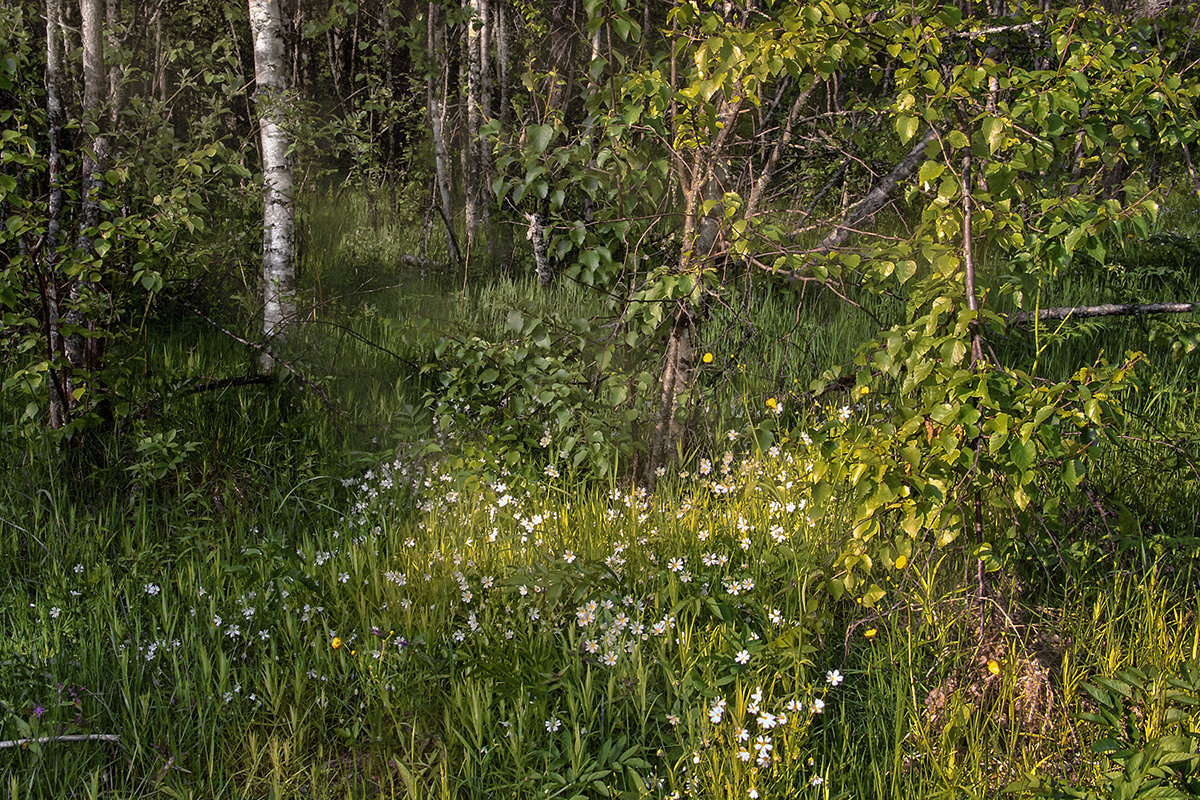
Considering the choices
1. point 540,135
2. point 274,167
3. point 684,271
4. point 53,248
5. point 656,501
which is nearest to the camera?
point 540,135

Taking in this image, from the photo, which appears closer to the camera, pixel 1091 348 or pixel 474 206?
pixel 1091 348

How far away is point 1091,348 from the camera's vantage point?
18.0 ft

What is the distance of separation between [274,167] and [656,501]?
121 inches

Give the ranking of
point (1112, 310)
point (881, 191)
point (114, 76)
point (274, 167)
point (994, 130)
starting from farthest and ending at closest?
point (114, 76) < point (274, 167) < point (881, 191) < point (1112, 310) < point (994, 130)

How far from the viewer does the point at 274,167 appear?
4.77 m

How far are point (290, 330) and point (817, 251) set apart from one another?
10.9 ft

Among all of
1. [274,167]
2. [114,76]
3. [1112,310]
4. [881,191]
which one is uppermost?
[114,76]

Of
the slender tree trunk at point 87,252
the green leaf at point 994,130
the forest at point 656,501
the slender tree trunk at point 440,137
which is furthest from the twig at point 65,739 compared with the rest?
the slender tree trunk at point 440,137

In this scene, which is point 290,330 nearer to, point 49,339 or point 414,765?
point 49,339

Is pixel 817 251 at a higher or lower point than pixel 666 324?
higher

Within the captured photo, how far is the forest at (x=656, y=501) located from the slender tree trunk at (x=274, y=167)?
0.09 ft

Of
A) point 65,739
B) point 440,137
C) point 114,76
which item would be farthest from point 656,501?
point 440,137

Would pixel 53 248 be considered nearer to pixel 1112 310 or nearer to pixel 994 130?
pixel 994 130

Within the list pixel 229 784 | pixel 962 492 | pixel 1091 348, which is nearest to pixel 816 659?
pixel 962 492
